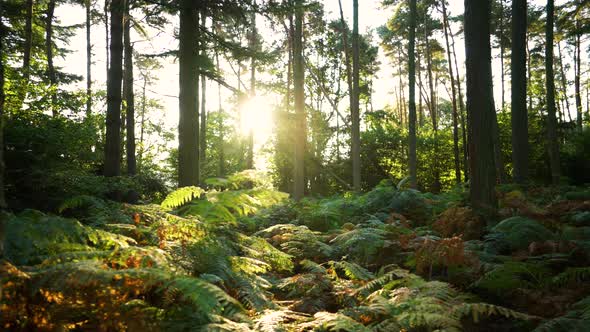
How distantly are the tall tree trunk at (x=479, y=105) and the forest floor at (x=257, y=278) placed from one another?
87cm

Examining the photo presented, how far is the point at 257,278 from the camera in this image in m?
3.47

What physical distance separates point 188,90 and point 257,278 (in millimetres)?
5709

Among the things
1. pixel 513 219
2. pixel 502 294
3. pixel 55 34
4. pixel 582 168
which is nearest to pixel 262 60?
pixel 513 219

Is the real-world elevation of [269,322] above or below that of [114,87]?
below

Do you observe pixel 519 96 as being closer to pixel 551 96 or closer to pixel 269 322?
pixel 551 96

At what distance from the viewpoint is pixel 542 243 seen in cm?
437

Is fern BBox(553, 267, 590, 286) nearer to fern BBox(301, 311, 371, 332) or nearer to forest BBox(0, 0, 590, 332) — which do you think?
forest BBox(0, 0, 590, 332)

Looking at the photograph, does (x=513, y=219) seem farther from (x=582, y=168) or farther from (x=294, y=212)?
(x=582, y=168)

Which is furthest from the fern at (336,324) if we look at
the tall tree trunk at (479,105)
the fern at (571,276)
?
the tall tree trunk at (479,105)

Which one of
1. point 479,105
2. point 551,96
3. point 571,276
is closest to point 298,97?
point 479,105

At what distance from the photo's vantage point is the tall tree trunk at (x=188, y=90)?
8.14m

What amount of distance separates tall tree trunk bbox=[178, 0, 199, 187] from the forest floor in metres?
2.64

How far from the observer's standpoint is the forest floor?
217cm

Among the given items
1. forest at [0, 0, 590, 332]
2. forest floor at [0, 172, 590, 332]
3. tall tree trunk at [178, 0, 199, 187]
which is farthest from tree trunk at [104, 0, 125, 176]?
forest floor at [0, 172, 590, 332]
